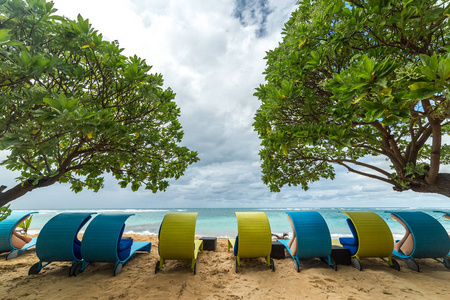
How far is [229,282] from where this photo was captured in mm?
4512

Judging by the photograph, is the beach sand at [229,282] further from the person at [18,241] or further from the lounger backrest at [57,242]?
the person at [18,241]

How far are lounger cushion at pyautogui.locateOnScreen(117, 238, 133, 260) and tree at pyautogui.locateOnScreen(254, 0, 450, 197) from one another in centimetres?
456

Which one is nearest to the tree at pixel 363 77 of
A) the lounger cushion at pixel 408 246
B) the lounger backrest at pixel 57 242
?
the lounger cushion at pixel 408 246

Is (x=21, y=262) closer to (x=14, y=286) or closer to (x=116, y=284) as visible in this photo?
(x=14, y=286)

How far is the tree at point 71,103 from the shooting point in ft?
8.85

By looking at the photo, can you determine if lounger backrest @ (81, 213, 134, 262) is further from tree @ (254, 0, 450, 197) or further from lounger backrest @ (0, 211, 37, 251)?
tree @ (254, 0, 450, 197)

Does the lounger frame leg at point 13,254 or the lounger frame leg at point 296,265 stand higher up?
the lounger frame leg at point 13,254

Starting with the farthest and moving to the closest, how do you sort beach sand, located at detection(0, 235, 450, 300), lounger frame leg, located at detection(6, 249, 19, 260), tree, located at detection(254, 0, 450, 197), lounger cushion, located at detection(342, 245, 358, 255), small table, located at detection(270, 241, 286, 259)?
lounger frame leg, located at detection(6, 249, 19, 260) < small table, located at detection(270, 241, 286, 259) < lounger cushion, located at detection(342, 245, 358, 255) < beach sand, located at detection(0, 235, 450, 300) < tree, located at detection(254, 0, 450, 197)

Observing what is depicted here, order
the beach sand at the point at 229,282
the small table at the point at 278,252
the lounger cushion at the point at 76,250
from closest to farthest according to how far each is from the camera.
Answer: the beach sand at the point at 229,282 → the lounger cushion at the point at 76,250 → the small table at the point at 278,252

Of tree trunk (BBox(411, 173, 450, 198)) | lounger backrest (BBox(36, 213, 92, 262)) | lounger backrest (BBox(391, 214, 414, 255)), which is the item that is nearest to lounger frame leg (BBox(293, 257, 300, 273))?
lounger backrest (BBox(391, 214, 414, 255))

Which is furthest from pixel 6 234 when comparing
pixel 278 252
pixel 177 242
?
pixel 278 252

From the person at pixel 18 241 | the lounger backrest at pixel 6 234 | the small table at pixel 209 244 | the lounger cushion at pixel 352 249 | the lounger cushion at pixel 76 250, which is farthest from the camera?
the small table at pixel 209 244

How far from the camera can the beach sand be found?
3.90m

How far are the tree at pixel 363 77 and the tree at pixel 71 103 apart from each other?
9.78 ft
